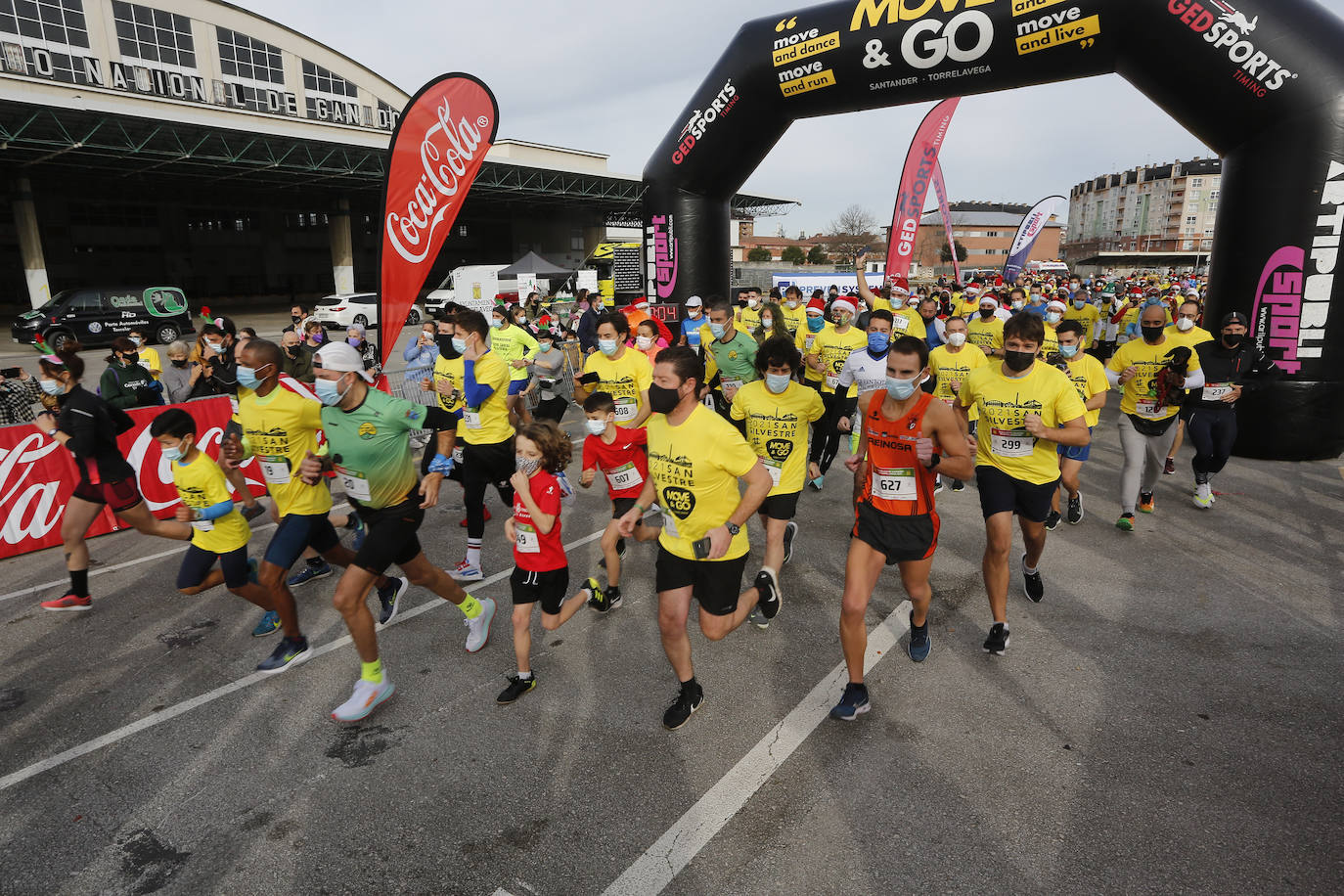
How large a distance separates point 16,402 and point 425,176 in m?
8.03

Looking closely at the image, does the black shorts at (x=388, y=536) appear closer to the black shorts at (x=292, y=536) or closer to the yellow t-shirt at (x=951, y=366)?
the black shorts at (x=292, y=536)

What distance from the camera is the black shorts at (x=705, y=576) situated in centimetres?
362

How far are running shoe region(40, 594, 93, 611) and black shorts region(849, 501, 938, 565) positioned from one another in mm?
5739

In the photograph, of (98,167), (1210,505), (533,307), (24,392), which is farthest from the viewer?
(98,167)

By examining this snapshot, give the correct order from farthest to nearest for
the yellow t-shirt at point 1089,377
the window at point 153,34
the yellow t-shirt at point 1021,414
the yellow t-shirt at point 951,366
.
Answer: the window at point 153,34, the yellow t-shirt at point 951,366, the yellow t-shirt at point 1089,377, the yellow t-shirt at point 1021,414

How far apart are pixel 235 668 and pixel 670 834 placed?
10.2ft

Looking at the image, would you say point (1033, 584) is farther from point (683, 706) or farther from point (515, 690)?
point (515, 690)

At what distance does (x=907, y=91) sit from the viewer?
34.4 feet

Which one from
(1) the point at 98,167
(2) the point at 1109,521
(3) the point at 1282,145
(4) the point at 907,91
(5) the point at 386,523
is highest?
(1) the point at 98,167

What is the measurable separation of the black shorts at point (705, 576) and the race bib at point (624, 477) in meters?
1.56

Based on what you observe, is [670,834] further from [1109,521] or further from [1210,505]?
[1210,505]

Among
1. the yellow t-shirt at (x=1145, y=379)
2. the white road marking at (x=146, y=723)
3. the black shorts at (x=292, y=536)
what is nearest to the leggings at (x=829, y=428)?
the yellow t-shirt at (x=1145, y=379)

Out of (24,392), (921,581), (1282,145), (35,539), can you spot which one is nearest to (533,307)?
(24,392)

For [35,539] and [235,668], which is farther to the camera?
[35,539]
